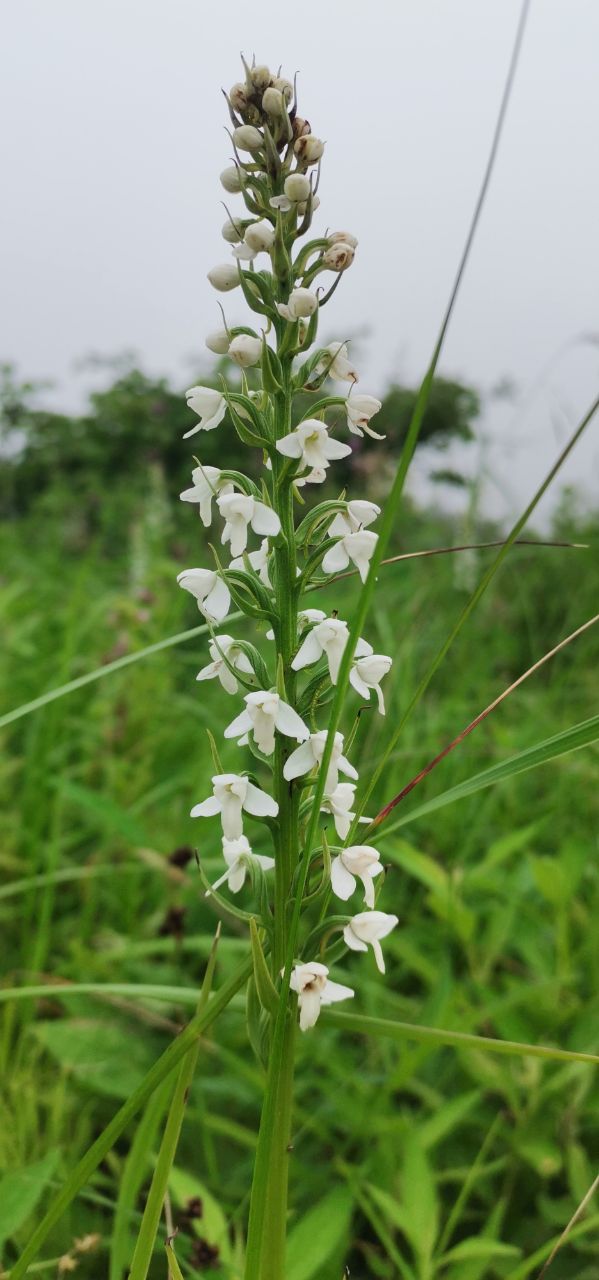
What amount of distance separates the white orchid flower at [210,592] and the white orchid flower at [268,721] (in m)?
0.17

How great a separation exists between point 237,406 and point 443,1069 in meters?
1.70

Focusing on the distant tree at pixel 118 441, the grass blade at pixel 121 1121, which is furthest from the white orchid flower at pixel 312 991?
the distant tree at pixel 118 441

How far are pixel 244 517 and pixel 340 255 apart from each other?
0.39 metres

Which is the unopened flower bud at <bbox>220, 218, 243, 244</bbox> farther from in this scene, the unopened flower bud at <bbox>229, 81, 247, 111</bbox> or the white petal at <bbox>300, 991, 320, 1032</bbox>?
the white petal at <bbox>300, 991, 320, 1032</bbox>

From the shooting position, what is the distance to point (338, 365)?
130cm

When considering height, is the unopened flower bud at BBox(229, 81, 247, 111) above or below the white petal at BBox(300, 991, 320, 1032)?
above

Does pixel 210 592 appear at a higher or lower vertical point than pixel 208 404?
lower

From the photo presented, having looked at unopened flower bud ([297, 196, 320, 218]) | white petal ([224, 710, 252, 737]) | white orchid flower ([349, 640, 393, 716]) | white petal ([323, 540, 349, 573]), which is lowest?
white petal ([224, 710, 252, 737])

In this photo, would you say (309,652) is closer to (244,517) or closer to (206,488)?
(244,517)

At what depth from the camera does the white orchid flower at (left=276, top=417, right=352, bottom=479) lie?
1.17 metres

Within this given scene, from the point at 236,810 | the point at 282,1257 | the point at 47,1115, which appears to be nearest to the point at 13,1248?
the point at 47,1115

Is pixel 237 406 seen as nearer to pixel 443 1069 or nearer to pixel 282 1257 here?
pixel 282 1257

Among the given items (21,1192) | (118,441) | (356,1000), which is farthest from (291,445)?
(118,441)

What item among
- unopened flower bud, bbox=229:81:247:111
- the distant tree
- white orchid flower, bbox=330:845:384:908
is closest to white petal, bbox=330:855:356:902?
white orchid flower, bbox=330:845:384:908
